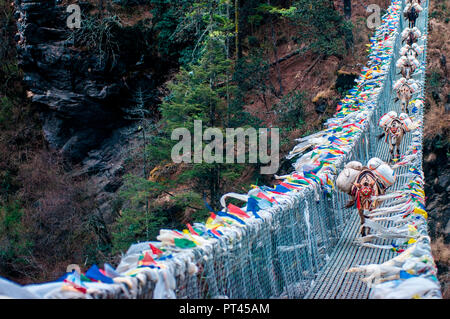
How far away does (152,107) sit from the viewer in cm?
2178

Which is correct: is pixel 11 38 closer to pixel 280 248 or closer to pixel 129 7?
pixel 129 7

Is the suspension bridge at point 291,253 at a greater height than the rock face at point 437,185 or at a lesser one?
greater

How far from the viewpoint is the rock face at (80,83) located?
21.9 metres

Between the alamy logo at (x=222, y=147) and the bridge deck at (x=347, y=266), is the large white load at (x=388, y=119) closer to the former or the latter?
the bridge deck at (x=347, y=266)

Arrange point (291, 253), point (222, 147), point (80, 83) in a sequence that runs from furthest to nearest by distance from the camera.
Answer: point (80, 83) → point (222, 147) → point (291, 253)

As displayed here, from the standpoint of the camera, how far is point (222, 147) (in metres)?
15.9

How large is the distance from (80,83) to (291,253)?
18.8m

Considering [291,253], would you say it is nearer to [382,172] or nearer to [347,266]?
[347,266]

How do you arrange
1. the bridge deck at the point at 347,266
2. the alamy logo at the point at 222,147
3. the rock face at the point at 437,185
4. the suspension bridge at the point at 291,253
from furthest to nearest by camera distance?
the alamy logo at the point at 222,147, the rock face at the point at 437,185, the bridge deck at the point at 347,266, the suspension bridge at the point at 291,253

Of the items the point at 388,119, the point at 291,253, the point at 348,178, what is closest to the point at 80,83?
the point at 388,119

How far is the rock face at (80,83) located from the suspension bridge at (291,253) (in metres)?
15.4

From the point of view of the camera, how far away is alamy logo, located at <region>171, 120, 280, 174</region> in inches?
611

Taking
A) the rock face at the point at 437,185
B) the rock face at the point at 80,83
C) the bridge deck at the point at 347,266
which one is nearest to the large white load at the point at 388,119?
the bridge deck at the point at 347,266

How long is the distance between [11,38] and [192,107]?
47.2ft
